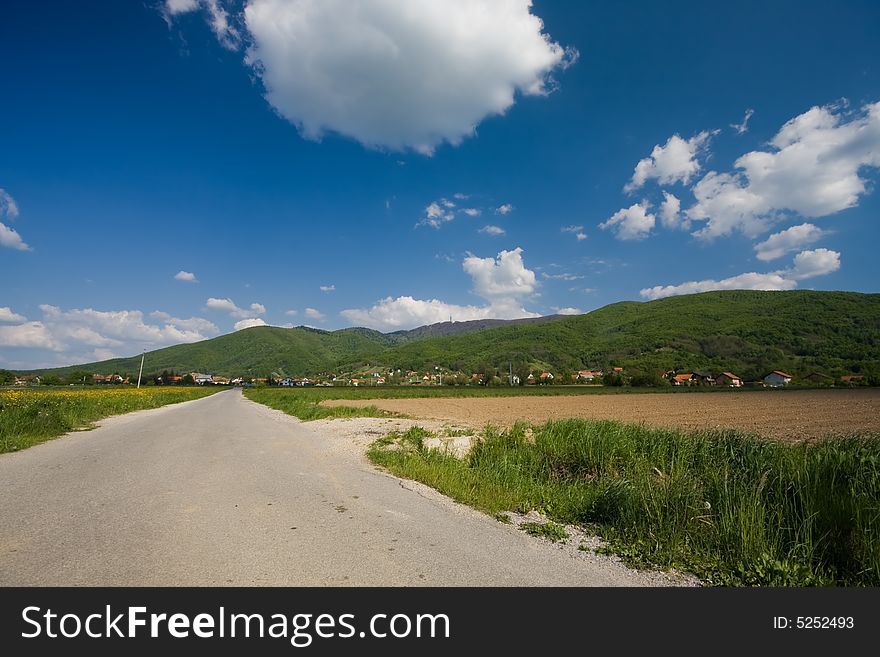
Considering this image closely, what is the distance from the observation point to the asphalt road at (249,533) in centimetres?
409

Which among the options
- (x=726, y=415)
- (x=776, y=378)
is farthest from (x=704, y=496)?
(x=776, y=378)

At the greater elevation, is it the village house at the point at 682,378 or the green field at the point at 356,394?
the village house at the point at 682,378

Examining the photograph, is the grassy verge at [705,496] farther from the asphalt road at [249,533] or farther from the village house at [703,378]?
the village house at [703,378]

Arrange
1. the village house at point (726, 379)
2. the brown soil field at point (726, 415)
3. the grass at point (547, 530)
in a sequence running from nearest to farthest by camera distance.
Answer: the grass at point (547, 530), the brown soil field at point (726, 415), the village house at point (726, 379)

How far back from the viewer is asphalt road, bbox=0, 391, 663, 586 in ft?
13.4

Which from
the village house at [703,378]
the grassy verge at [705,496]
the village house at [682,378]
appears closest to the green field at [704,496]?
the grassy verge at [705,496]

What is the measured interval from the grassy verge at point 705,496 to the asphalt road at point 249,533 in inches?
40.3
